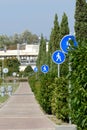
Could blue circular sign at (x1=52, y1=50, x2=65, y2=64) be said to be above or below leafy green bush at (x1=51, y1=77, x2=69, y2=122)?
above

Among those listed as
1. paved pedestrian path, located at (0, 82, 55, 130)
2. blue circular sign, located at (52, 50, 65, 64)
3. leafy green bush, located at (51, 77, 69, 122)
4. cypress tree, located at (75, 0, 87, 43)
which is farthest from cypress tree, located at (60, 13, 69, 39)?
blue circular sign, located at (52, 50, 65, 64)

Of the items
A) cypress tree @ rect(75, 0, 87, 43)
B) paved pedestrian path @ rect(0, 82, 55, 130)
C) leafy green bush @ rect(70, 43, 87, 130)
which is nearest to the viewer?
leafy green bush @ rect(70, 43, 87, 130)

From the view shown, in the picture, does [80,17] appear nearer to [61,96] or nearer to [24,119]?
[24,119]

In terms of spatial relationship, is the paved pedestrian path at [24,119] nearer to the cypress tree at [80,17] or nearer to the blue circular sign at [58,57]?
the blue circular sign at [58,57]

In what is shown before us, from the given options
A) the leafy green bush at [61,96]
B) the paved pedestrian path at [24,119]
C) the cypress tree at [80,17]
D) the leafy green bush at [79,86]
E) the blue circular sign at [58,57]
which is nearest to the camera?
the leafy green bush at [79,86]

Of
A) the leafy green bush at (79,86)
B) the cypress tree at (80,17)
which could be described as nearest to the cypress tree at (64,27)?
the cypress tree at (80,17)

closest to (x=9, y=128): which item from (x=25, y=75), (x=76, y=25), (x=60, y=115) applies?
(x=60, y=115)

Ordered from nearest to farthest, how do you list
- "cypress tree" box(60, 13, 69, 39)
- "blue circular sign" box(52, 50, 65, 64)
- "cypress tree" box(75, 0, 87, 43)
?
"blue circular sign" box(52, 50, 65, 64)
"cypress tree" box(75, 0, 87, 43)
"cypress tree" box(60, 13, 69, 39)

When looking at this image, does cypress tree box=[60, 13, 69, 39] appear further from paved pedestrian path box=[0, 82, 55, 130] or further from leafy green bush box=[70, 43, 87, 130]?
leafy green bush box=[70, 43, 87, 130]

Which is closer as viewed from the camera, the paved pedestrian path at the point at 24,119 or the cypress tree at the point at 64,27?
the paved pedestrian path at the point at 24,119

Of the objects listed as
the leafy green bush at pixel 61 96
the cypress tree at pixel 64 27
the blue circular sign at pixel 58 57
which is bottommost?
the leafy green bush at pixel 61 96

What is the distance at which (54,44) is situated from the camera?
134 ft

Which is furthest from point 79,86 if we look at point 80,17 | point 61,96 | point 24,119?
point 80,17

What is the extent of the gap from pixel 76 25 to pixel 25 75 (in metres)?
117
